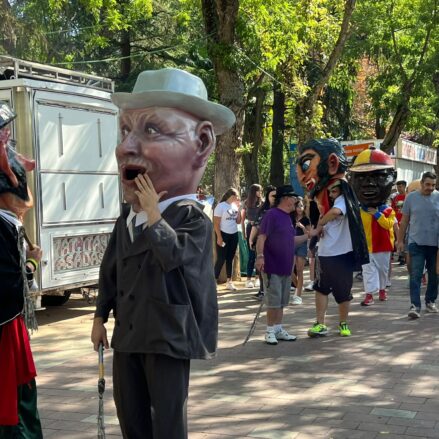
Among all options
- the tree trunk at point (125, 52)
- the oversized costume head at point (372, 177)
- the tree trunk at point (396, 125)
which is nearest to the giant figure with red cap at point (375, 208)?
the oversized costume head at point (372, 177)

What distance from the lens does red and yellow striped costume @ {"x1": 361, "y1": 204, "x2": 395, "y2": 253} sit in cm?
1083

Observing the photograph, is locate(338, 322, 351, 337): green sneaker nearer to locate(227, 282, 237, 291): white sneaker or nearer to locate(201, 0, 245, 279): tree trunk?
locate(227, 282, 237, 291): white sneaker

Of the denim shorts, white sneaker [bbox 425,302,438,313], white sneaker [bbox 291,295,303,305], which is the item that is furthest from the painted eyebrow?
white sneaker [bbox 291,295,303,305]

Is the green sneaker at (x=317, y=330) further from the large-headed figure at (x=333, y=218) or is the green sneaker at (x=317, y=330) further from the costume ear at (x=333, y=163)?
the costume ear at (x=333, y=163)

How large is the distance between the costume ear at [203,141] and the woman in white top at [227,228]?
8.48 metres

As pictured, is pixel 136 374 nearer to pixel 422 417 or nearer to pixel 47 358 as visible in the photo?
pixel 422 417

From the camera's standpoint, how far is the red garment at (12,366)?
4.09m

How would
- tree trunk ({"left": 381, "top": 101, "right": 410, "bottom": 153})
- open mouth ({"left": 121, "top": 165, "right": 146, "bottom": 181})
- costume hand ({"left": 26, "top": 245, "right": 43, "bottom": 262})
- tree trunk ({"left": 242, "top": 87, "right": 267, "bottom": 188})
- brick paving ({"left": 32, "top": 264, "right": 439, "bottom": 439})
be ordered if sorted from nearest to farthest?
open mouth ({"left": 121, "top": 165, "right": 146, "bottom": 181}) < costume hand ({"left": 26, "top": 245, "right": 43, "bottom": 262}) < brick paving ({"left": 32, "top": 264, "right": 439, "bottom": 439}) < tree trunk ({"left": 381, "top": 101, "right": 410, "bottom": 153}) < tree trunk ({"left": 242, "top": 87, "right": 267, "bottom": 188})

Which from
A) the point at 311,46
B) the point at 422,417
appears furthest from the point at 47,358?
the point at 311,46

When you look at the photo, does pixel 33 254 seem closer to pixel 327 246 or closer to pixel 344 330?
pixel 327 246

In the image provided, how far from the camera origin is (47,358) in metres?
7.91

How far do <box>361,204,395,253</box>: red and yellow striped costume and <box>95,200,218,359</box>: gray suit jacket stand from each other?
23.8 feet

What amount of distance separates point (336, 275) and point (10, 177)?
4659 millimetres

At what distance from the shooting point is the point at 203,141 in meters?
3.98
